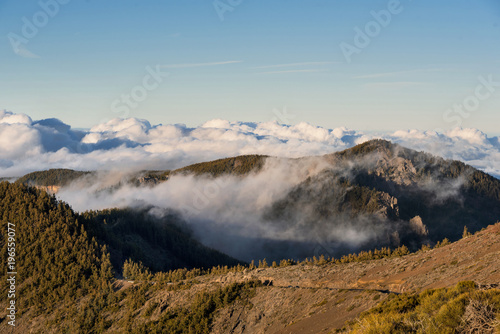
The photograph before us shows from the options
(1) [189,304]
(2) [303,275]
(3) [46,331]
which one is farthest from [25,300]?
(2) [303,275]

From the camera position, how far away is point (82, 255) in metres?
187

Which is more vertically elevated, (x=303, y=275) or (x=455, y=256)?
(x=455, y=256)

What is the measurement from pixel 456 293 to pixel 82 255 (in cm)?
18282

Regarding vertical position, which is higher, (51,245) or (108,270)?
→ (51,245)

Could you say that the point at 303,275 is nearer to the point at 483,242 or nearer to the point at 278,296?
the point at 278,296

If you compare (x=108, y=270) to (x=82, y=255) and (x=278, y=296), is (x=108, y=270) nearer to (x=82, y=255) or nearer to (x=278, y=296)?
(x=82, y=255)

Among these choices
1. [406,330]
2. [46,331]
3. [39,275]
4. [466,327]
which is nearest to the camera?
[466,327]

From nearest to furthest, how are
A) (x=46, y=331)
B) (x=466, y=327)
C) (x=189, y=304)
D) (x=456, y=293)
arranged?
(x=466, y=327) < (x=456, y=293) < (x=189, y=304) < (x=46, y=331)

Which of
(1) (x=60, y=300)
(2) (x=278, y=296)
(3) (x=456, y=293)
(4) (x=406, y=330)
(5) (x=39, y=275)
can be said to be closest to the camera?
(4) (x=406, y=330)

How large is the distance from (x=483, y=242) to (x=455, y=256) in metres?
8.68

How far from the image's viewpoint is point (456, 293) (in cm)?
3825

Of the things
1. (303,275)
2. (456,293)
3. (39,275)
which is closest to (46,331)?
(39,275)

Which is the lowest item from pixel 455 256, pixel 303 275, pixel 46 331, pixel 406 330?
pixel 46 331

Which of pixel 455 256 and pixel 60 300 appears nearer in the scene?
pixel 455 256
